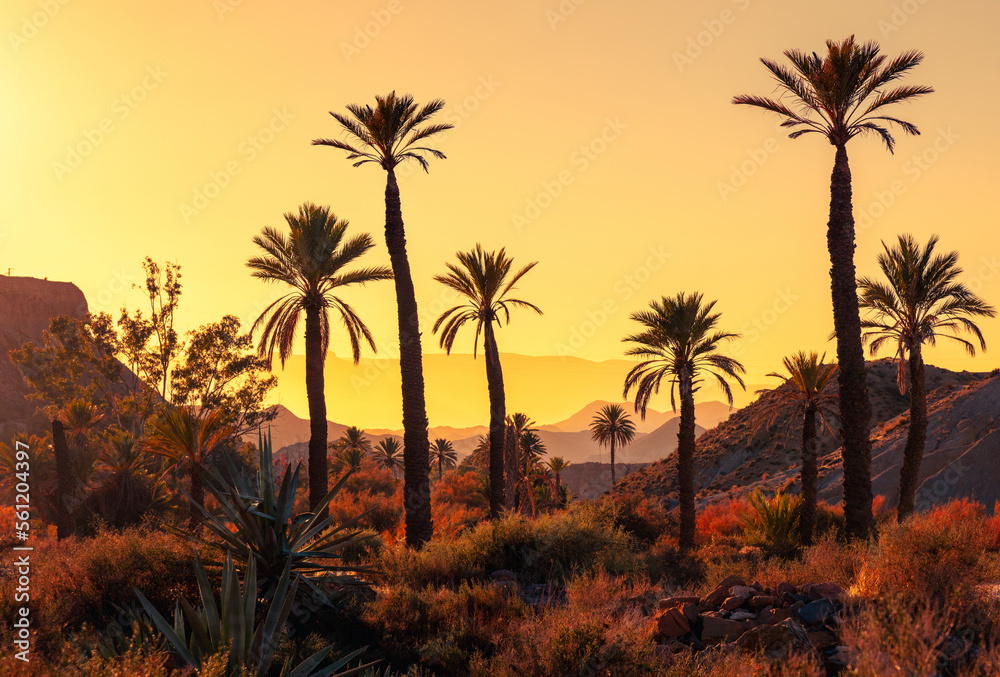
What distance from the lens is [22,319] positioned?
76.9 metres

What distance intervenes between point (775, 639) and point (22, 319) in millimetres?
91610

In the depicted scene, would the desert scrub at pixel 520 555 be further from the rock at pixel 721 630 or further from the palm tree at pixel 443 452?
the palm tree at pixel 443 452

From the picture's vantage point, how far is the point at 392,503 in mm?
32219

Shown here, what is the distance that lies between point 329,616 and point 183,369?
32930 mm

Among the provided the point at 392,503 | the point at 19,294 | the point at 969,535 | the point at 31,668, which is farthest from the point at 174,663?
the point at 19,294

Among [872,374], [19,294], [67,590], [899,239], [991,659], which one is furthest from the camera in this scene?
[19,294]

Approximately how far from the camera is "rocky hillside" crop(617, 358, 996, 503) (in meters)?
53.7

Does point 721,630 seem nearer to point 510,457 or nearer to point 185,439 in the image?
point 185,439

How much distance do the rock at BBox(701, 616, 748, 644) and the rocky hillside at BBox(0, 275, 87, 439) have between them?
221 ft

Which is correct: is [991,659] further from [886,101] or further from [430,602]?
[886,101]

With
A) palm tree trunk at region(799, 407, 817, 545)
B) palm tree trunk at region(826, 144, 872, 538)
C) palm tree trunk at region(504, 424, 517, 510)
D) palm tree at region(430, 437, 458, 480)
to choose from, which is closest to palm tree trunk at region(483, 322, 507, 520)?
palm tree trunk at region(504, 424, 517, 510)

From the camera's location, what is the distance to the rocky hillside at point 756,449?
53719mm

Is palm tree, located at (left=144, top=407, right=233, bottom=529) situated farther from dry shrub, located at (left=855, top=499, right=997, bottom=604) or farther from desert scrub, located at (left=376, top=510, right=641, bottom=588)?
dry shrub, located at (left=855, top=499, right=997, bottom=604)

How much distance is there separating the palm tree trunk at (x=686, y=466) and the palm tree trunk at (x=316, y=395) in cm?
1273
